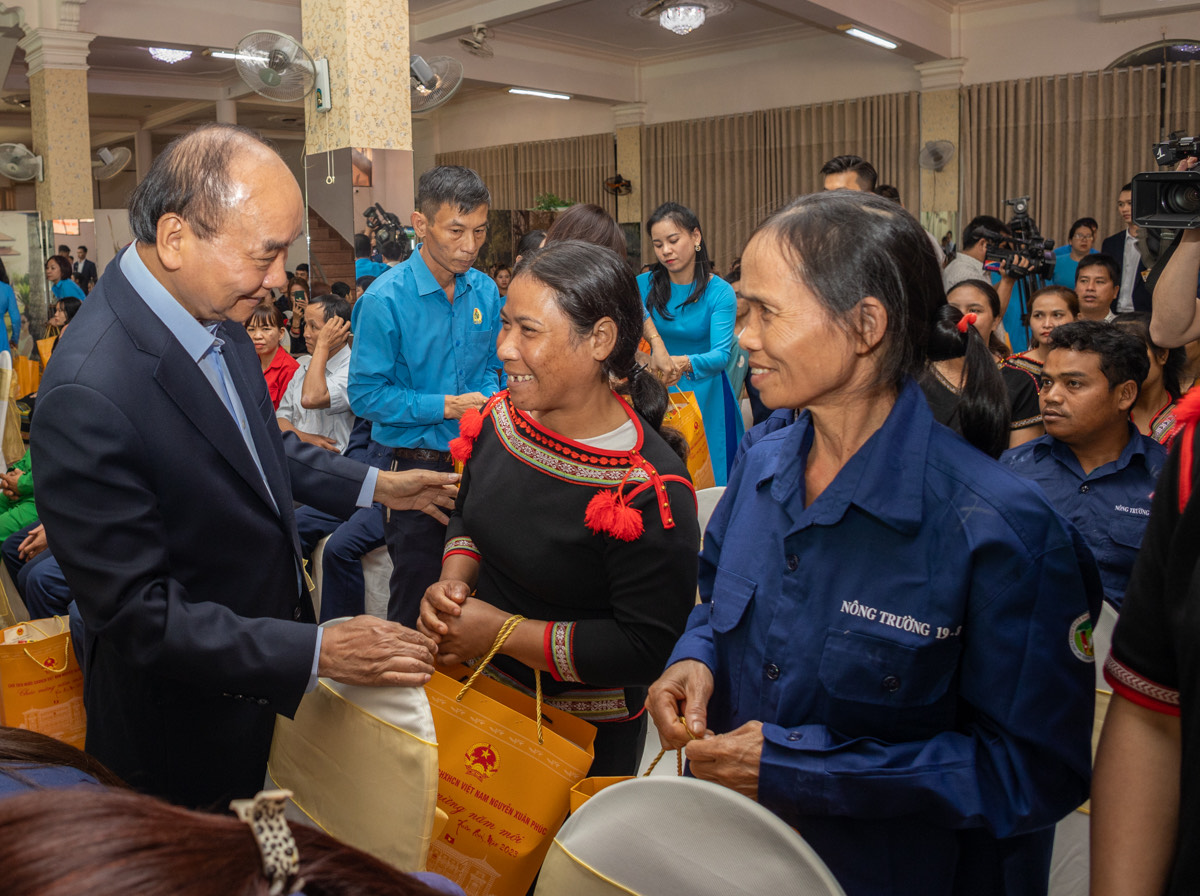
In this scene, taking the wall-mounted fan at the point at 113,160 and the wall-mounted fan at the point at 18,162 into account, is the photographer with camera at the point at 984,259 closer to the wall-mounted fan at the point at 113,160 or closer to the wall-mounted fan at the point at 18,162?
the wall-mounted fan at the point at 18,162

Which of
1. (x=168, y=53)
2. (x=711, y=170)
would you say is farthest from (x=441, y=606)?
(x=168, y=53)

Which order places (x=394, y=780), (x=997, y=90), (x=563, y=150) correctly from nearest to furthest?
(x=394, y=780) → (x=997, y=90) → (x=563, y=150)

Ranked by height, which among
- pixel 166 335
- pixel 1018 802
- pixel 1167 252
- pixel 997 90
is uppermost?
pixel 997 90

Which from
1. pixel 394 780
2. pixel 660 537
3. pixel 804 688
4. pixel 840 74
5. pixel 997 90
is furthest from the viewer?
pixel 840 74

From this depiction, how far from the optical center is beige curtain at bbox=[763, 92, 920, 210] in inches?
420

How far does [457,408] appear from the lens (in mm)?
2762

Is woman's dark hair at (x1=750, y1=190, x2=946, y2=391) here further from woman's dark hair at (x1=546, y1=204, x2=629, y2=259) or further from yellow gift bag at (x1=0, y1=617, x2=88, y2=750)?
yellow gift bag at (x1=0, y1=617, x2=88, y2=750)

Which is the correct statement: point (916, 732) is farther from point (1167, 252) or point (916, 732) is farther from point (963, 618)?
point (1167, 252)

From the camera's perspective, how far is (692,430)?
3.27 metres

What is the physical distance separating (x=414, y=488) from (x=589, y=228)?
1394mm

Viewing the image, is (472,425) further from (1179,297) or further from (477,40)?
(477,40)

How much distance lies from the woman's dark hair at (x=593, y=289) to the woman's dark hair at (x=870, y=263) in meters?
0.57

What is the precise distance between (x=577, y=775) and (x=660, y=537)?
394 mm

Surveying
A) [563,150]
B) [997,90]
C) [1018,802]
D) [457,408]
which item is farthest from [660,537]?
[563,150]
